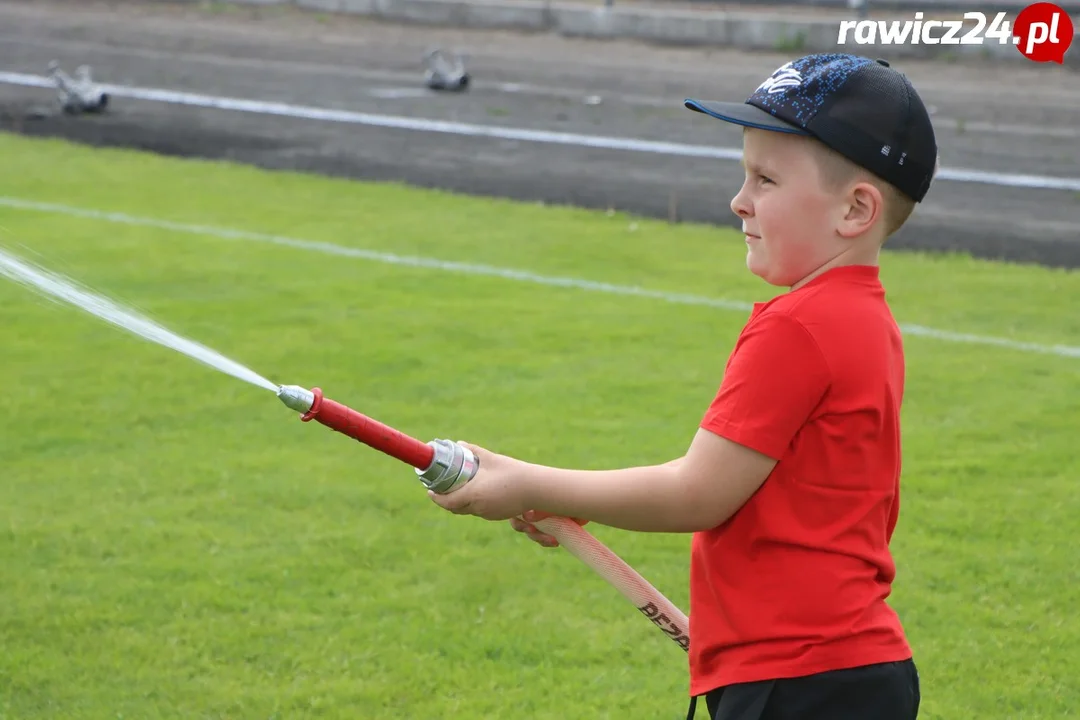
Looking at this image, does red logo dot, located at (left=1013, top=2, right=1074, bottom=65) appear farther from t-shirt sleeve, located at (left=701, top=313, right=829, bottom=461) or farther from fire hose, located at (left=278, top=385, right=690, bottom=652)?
fire hose, located at (left=278, top=385, right=690, bottom=652)

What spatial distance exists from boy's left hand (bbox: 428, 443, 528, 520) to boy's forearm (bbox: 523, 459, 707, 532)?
2 cm

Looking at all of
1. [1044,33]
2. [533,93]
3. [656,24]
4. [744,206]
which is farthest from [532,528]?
[656,24]

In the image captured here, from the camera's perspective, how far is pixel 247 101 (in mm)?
14797

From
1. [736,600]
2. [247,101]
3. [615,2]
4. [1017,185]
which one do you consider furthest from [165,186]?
[615,2]

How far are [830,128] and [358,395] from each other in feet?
14.1

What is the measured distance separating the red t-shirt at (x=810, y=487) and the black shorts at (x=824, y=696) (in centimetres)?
2

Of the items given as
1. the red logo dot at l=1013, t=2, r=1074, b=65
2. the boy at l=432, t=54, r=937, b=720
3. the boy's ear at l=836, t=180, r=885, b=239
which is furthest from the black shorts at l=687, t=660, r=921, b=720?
the red logo dot at l=1013, t=2, r=1074, b=65

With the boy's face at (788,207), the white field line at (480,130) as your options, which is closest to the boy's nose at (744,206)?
the boy's face at (788,207)

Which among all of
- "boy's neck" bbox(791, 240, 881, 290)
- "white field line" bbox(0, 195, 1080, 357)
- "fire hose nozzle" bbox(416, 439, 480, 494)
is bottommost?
"white field line" bbox(0, 195, 1080, 357)

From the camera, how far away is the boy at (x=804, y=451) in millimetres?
2268

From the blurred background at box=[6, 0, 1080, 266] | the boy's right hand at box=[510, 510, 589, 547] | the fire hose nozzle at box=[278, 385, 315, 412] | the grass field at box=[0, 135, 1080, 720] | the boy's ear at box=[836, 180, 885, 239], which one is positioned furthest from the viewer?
the blurred background at box=[6, 0, 1080, 266]

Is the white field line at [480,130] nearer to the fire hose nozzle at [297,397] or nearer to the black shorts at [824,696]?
the black shorts at [824,696]

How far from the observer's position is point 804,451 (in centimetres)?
229

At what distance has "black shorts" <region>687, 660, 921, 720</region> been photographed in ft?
7.59
